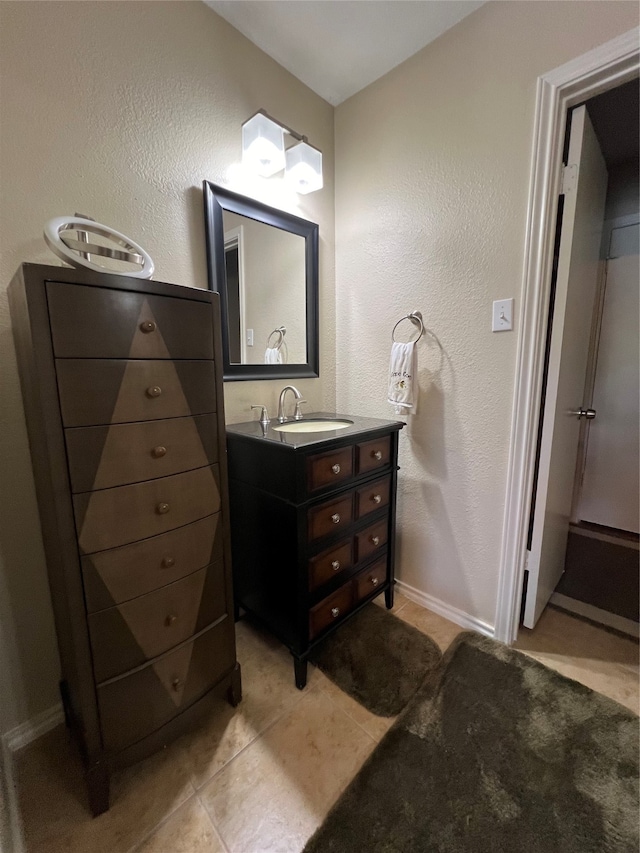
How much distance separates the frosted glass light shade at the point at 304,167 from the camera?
1469 millimetres

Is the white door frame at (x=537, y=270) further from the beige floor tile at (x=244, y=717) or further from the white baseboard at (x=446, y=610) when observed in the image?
the beige floor tile at (x=244, y=717)

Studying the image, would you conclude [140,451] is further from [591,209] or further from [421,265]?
[591,209]

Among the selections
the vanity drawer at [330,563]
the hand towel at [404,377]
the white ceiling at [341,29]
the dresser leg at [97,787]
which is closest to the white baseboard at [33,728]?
the dresser leg at [97,787]

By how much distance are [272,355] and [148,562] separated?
101cm

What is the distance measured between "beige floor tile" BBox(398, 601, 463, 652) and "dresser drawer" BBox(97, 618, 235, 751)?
88 cm

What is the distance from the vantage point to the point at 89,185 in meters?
1.07

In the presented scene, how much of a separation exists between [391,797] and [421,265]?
1.80 meters

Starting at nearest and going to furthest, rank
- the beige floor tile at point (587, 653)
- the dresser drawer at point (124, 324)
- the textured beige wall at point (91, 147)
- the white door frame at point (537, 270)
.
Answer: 1. the dresser drawer at point (124, 324)
2. the textured beige wall at point (91, 147)
3. the white door frame at point (537, 270)
4. the beige floor tile at point (587, 653)

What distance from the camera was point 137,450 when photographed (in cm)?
85

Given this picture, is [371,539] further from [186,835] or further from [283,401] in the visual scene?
[186,835]

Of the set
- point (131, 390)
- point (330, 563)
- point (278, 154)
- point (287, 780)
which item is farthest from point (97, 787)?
point (278, 154)

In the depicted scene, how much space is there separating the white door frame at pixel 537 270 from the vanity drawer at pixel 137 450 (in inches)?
43.6

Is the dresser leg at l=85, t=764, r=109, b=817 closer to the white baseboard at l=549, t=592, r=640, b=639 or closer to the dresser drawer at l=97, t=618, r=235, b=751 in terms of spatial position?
the dresser drawer at l=97, t=618, r=235, b=751

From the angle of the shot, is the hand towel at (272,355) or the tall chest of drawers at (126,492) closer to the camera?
the tall chest of drawers at (126,492)
